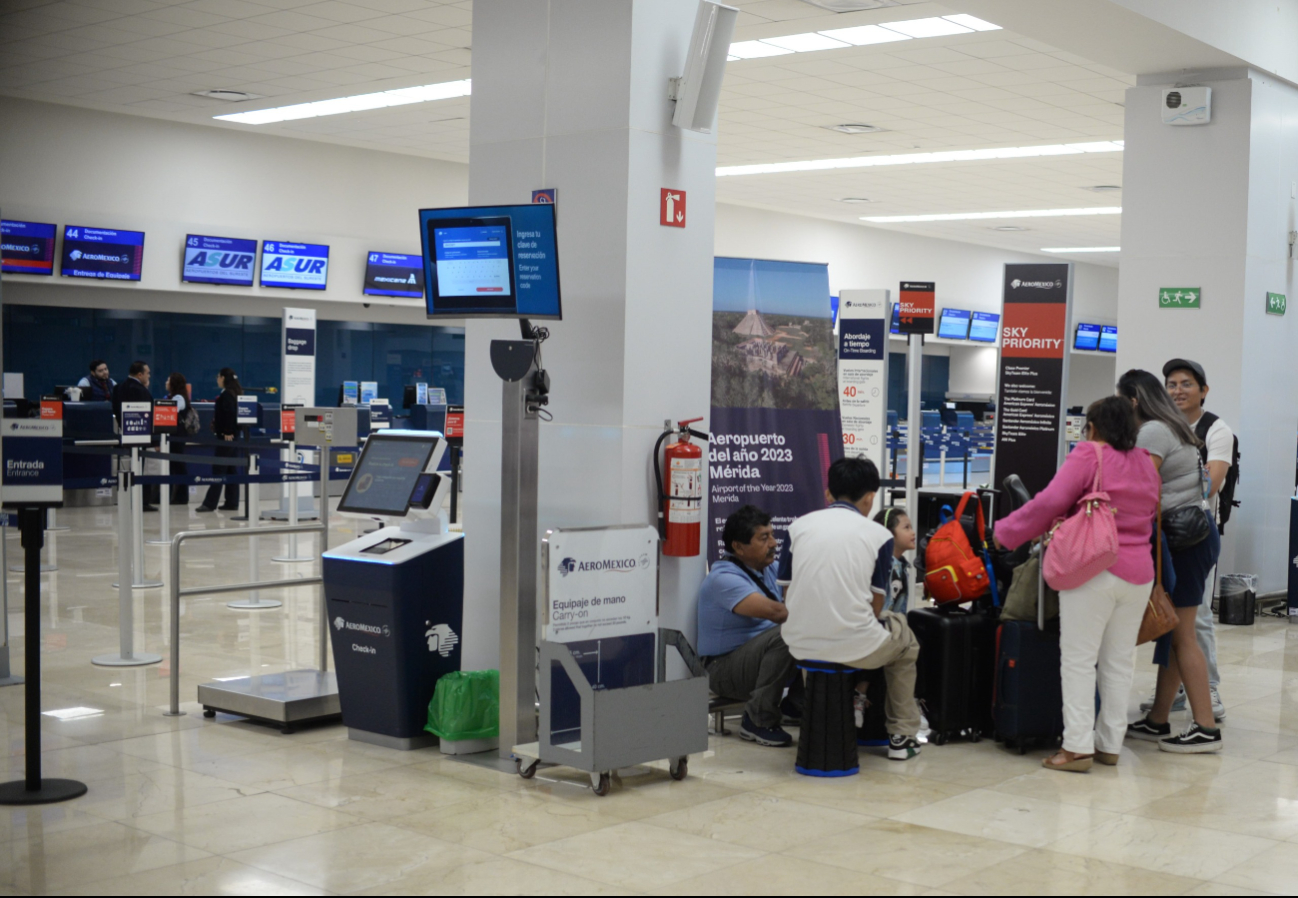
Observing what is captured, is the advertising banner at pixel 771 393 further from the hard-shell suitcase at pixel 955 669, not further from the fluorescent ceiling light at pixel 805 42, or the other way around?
the fluorescent ceiling light at pixel 805 42

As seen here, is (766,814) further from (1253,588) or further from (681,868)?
(1253,588)

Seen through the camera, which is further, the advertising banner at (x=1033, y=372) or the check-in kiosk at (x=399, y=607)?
the advertising banner at (x=1033, y=372)

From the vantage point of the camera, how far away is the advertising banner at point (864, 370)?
988 centimetres

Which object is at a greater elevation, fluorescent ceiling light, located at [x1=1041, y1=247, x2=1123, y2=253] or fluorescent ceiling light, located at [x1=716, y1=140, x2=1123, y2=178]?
fluorescent ceiling light, located at [x1=1041, y1=247, x2=1123, y2=253]

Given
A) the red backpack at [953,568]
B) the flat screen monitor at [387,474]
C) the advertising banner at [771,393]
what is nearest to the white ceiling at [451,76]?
the advertising banner at [771,393]

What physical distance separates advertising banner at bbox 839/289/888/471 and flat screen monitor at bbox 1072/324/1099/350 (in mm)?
15929

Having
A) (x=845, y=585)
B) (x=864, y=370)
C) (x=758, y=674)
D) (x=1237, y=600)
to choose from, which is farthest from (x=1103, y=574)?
(x=864, y=370)

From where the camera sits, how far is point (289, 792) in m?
4.30

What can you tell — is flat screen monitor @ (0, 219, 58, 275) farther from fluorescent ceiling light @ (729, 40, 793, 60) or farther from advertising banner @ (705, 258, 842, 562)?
advertising banner @ (705, 258, 842, 562)

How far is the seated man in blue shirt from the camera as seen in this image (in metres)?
4.94

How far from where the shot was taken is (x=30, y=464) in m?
4.33

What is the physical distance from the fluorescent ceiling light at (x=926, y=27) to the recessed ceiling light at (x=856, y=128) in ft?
11.0

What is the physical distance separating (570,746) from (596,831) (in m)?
0.53

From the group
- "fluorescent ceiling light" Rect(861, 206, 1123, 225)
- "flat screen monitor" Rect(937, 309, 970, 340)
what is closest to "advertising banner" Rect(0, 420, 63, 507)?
"fluorescent ceiling light" Rect(861, 206, 1123, 225)
